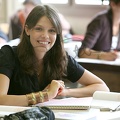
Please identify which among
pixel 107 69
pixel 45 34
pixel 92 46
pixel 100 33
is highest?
pixel 45 34

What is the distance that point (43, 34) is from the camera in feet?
6.22

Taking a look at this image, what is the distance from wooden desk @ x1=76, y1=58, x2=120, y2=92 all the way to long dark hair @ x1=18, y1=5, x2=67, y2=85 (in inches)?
29.3

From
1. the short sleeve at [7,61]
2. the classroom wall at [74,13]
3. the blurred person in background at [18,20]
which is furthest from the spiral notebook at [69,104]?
the classroom wall at [74,13]

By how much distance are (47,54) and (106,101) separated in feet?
1.56

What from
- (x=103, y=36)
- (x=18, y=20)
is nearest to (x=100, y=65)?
(x=103, y=36)

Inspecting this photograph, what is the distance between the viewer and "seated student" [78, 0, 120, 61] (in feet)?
9.93

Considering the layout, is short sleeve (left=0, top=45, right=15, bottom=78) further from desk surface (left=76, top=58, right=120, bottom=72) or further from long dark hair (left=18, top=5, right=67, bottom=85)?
desk surface (left=76, top=58, right=120, bottom=72)

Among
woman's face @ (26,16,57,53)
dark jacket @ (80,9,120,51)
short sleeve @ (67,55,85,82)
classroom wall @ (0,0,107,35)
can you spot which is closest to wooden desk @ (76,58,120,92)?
dark jacket @ (80,9,120,51)

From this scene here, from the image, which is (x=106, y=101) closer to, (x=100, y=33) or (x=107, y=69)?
(x=107, y=69)

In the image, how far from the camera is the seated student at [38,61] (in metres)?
1.88

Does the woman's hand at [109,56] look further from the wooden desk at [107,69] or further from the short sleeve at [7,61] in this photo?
the short sleeve at [7,61]

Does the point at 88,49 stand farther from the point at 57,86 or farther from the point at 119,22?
the point at 57,86

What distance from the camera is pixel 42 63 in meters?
2.06

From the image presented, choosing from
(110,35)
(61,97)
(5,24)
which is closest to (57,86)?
(61,97)
